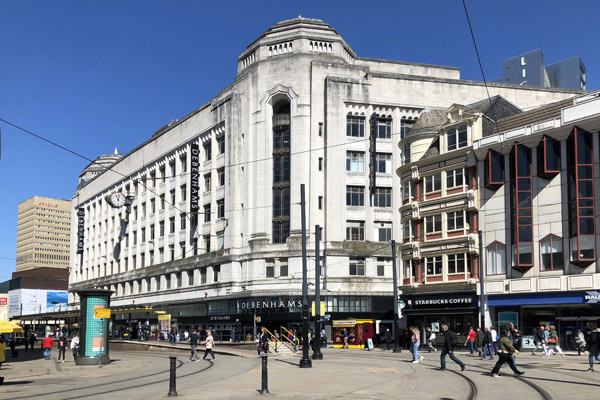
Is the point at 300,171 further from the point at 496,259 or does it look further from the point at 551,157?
the point at 551,157

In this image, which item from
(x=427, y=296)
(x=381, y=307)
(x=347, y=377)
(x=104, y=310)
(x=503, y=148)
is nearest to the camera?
(x=347, y=377)

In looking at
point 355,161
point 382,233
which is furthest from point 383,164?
point 382,233

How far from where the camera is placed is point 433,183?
52.3 m

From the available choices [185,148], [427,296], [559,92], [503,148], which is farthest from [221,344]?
[559,92]

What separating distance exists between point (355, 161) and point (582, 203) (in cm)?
2915

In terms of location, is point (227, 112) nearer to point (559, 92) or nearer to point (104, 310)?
point (559, 92)

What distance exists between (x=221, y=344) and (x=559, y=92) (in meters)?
45.4

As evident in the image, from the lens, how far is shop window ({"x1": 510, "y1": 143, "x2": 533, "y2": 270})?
4509cm

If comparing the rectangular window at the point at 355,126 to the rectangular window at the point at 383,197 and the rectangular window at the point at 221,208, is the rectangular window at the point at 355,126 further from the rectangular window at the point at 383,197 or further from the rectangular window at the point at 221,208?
the rectangular window at the point at 221,208

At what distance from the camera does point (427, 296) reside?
172 feet

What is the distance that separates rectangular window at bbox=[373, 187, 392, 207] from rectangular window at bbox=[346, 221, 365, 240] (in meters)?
2.45

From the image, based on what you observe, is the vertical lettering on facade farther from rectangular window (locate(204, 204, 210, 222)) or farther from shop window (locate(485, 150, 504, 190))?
shop window (locate(485, 150, 504, 190))

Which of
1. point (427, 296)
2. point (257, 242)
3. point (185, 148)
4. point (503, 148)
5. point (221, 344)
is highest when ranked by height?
point (185, 148)

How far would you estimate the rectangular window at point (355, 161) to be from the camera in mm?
68438
